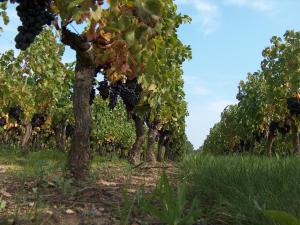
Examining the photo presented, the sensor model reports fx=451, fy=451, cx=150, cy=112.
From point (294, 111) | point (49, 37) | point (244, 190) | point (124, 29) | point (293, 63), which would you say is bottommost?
point (244, 190)

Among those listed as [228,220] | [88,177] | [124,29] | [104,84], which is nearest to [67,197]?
[88,177]

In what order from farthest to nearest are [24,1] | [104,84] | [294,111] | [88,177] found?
1. [294,111]
2. [104,84]
3. [88,177]
4. [24,1]

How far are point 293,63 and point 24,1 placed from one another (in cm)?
971

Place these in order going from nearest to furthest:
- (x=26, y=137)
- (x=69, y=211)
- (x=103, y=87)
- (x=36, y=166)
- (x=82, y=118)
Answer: (x=69, y=211) < (x=82, y=118) < (x=36, y=166) < (x=103, y=87) < (x=26, y=137)

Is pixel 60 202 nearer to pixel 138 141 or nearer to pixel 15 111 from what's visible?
pixel 138 141

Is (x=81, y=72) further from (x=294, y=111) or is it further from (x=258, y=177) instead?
(x=294, y=111)

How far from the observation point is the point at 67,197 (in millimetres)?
3930

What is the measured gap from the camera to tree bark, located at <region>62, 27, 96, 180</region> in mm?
4812

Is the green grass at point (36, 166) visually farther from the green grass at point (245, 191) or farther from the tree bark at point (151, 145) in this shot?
the tree bark at point (151, 145)

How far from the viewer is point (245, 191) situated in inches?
138

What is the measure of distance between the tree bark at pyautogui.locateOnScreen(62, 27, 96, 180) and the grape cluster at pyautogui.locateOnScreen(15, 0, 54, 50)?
1418 mm

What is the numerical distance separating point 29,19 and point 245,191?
6.76 feet

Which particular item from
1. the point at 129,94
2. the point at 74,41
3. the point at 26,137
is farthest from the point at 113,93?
the point at 26,137

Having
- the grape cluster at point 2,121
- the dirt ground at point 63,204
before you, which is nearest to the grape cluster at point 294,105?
the dirt ground at point 63,204
